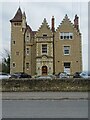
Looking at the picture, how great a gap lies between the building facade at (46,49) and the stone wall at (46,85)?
34.7 metres

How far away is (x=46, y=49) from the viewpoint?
64875 mm

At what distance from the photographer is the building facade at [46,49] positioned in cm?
6406

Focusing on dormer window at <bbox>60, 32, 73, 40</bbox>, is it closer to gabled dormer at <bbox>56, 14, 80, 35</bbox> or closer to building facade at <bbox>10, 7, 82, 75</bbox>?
building facade at <bbox>10, 7, 82, 75</bbox>

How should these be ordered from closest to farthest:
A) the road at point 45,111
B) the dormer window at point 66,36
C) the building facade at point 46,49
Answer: the road at point 45,111
the building facade at point 46,49
the dormer window at point 66,36

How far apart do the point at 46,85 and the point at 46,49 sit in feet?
119

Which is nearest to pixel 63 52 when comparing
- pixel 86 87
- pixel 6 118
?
pixel 86 87

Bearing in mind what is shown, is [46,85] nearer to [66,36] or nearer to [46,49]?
[46,49]

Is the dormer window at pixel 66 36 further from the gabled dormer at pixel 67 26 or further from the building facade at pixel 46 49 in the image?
the gabled dormer at pixel 67 26

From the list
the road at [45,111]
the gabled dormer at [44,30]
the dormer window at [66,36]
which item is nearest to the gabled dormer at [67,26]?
the dormer window at [66,36]

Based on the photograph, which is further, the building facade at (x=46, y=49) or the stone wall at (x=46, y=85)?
the building facade at (x=46, y=49)

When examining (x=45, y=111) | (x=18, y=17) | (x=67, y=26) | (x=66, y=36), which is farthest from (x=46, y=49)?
(x=45, y=111)

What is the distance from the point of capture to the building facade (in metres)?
64.1

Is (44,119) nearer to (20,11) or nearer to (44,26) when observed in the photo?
(44,26)

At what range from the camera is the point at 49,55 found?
2534 inches
